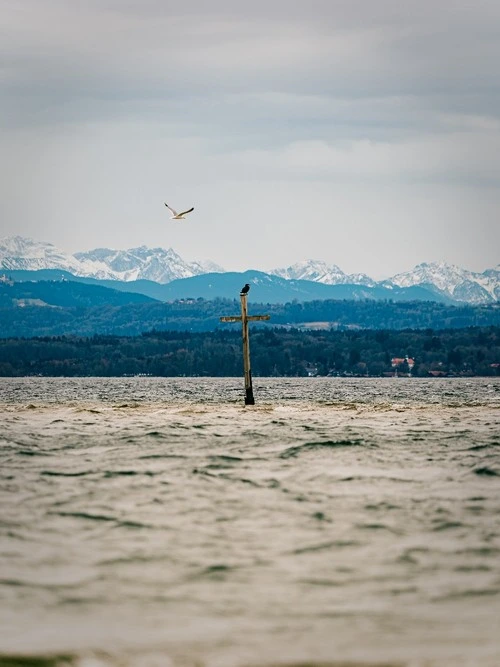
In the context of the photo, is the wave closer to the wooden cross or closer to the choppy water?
the choppy water

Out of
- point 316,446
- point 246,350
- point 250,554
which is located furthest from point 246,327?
point 250,554

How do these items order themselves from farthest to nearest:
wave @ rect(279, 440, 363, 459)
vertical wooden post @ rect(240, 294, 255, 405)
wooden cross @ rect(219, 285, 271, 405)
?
1. vertical wooden post @ rect(240, 294, 255, 405)
2. wooden cross @ rect(219, 285, 271, 405)
3. wave @ rect(279, 440, 363, 459)

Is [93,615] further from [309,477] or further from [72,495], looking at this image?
[309,477]

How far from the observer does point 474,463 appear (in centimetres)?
3080

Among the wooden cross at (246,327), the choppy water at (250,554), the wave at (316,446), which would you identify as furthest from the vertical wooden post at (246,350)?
the choppy water at (250,554)

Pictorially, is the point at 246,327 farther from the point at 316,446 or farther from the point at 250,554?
the point at 250,554

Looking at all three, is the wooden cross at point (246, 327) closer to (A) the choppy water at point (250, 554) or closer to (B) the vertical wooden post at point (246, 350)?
(B) the vertical wooden post at point (246, 350)

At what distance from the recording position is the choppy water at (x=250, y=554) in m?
13.6

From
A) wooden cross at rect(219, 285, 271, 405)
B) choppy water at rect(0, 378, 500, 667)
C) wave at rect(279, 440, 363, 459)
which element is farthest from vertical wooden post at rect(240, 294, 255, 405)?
choppy water at rect(0, 378, 500, 667)

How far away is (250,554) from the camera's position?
18438 mm

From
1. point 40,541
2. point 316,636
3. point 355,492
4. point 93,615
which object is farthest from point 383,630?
point 355,492

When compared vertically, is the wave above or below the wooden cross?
below

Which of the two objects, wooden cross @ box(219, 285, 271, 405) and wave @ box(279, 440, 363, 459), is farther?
wooden cross @ box(219, 285, 271, 405)

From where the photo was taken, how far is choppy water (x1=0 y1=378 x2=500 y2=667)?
13562 mm
